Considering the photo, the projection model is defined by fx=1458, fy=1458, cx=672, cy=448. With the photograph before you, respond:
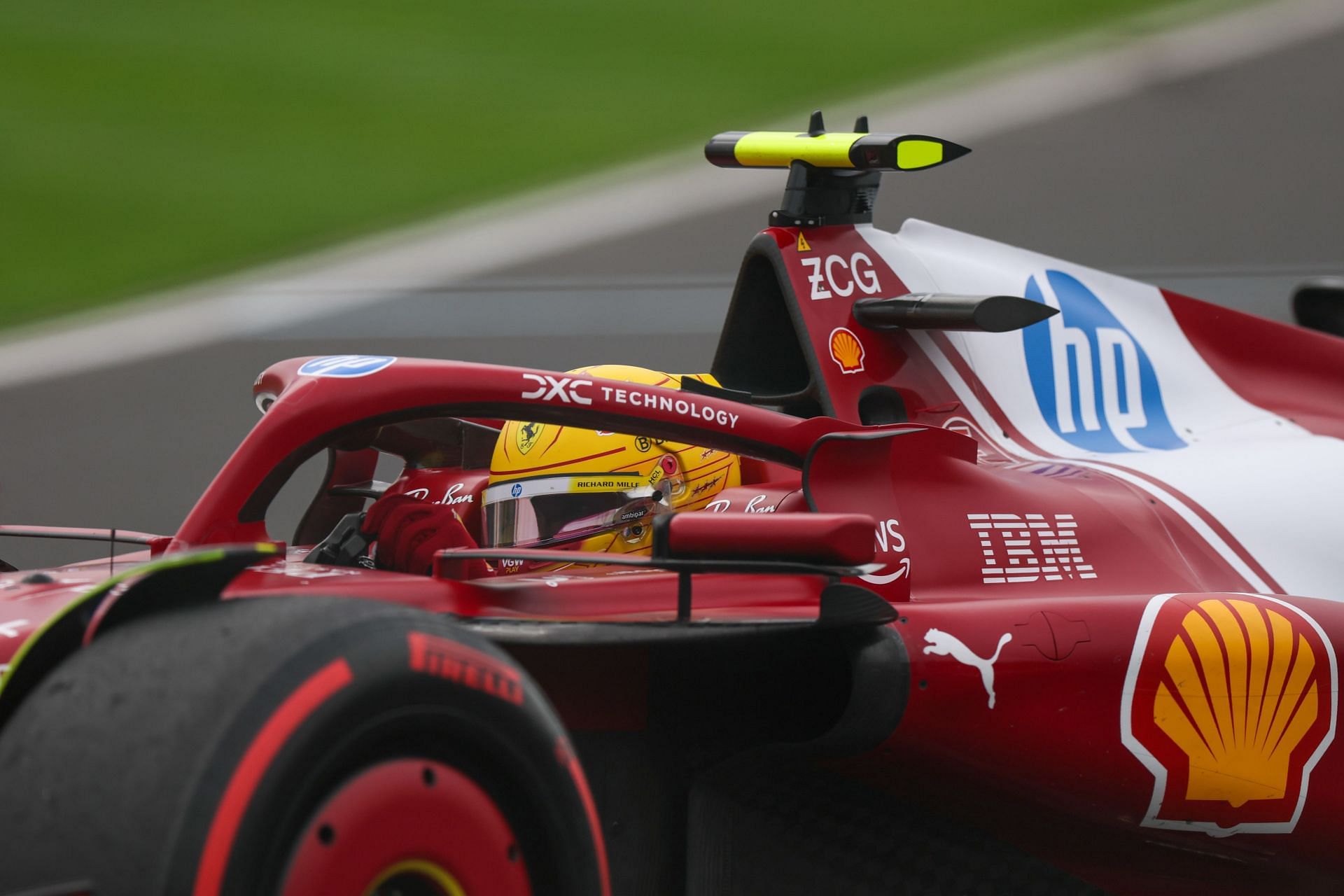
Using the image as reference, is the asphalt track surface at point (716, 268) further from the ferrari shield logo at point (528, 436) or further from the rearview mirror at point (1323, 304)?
the ferrari shield logo at point (528, 436)

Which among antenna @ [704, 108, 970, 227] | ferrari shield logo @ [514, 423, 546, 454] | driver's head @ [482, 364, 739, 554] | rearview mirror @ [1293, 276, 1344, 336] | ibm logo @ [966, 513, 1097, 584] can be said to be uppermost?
antenna @ [704, 108, 970, 227]

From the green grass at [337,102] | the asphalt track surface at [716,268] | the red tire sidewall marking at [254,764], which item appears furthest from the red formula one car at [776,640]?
the green grass at [337,102]

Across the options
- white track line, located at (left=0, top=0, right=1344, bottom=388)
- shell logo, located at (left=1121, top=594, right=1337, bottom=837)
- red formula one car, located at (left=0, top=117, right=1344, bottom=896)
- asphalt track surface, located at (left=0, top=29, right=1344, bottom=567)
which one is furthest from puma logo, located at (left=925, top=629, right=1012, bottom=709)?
white track line, located at (left=0, top=0, right=1344, bottom=388)

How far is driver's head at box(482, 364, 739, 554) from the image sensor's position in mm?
2326

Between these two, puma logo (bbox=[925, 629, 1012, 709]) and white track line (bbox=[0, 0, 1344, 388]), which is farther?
white track line (bbox=[0, 0, 1344, 388])

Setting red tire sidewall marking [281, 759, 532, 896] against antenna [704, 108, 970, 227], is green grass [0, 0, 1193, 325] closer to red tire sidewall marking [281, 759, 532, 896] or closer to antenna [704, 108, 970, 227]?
antenna [704, 108, 970, 227]

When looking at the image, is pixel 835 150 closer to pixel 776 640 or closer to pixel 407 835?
pixel 776 640

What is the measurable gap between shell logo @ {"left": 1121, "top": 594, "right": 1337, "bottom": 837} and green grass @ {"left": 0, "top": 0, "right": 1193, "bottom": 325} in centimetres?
321

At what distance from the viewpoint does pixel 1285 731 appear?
7.25 feet

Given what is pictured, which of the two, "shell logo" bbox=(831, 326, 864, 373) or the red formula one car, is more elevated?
"shell logo" bbox=(831, 326, 864, 373)

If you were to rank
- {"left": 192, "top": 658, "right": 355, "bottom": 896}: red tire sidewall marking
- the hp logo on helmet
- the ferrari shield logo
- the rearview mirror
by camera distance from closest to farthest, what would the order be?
{"left": 192, "top": 658, "right": 355, "bottom": 896}: red tire sidewall marking < the ferrari shield logo < the hp logo on helmet < the rearview mirror

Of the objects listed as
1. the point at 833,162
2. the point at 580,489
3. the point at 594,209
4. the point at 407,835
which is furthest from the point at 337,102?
the point at 407,835

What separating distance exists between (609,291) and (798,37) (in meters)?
1.13

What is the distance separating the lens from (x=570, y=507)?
7.66 ft
